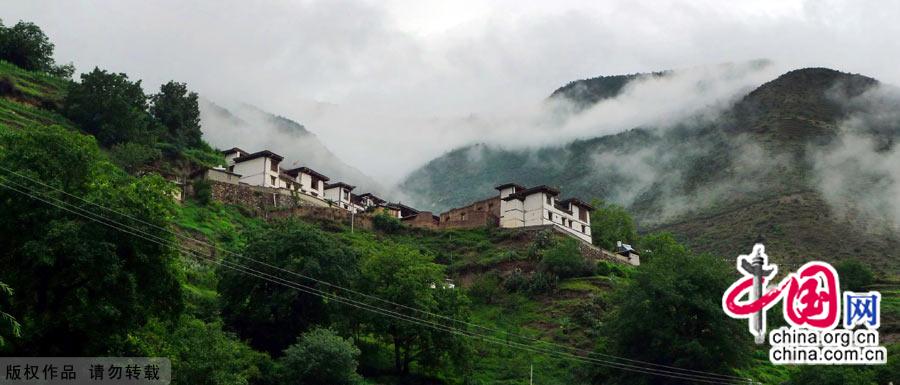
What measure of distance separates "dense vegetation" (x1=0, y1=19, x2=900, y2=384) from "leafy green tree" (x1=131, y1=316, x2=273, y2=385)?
0.08 m

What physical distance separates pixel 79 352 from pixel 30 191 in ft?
19.2

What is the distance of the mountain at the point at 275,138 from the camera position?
503 ft

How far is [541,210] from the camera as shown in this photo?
86.9 m

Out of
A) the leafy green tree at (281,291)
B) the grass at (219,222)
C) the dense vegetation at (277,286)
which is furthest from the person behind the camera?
the grass at (219,222)

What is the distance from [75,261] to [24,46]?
247ft

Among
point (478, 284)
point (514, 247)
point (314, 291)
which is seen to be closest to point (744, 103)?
point (514, 247)

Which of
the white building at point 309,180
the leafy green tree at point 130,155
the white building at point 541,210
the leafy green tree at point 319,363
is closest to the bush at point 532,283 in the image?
the white building at point 541,210

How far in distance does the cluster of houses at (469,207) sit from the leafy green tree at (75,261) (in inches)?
1893

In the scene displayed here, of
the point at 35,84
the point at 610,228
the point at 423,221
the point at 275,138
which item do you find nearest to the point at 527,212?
the point at 610,228

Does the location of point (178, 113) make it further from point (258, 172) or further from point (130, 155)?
point (130, 155)

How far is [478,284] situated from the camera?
229 feet

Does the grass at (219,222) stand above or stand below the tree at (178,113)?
below

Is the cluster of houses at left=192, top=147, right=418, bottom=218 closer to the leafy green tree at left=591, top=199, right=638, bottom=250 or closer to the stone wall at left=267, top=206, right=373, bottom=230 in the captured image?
the stone wall at left=267, top=206, right=373, bottom=230

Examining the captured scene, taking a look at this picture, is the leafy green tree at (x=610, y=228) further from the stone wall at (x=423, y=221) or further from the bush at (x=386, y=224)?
the bush at (x=386, y=224)
